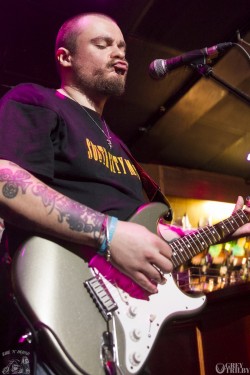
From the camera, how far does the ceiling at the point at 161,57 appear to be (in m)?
3.15

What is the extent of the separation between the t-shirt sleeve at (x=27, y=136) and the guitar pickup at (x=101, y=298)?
0.37m

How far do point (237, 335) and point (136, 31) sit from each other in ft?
8.64

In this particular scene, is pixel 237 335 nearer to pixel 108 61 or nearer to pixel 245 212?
pixel 245 212

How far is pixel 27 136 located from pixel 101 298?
58 centimetres

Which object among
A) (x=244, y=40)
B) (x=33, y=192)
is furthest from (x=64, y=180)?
(x=244, y=40)

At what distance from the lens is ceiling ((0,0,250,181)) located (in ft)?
10.3

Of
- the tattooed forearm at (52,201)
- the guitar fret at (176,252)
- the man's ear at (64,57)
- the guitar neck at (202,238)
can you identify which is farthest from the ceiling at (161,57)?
the tattooed forearm at (52,201)

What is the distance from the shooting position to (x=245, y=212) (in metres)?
1.89

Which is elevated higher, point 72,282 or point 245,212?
point 245,212

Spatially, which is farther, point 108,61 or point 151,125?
point 151,125

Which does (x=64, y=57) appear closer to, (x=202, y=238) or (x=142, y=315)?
(x=202, y=238)

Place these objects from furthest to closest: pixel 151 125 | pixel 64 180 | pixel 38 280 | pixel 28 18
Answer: pixel 151 125 → pixel 28 18 → pixel 64 180 → pixel 38 280

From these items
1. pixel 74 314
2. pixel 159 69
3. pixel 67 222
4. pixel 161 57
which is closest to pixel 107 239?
pixel 67 222

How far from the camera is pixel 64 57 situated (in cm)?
189
